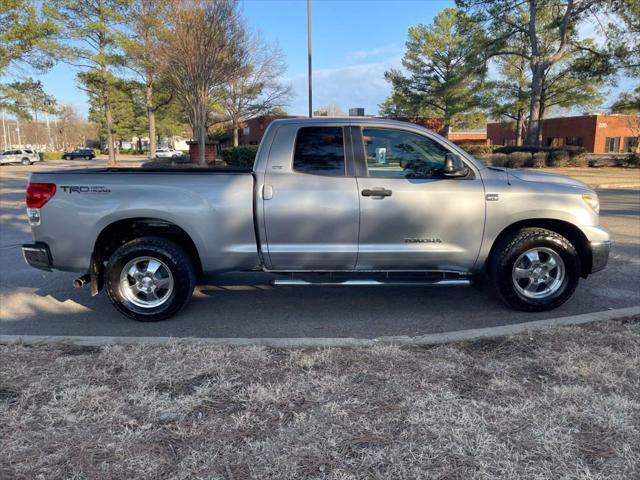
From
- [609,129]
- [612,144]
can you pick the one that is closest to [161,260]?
[609,129]

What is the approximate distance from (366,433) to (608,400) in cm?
159

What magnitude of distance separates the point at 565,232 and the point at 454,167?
1438 millimetres

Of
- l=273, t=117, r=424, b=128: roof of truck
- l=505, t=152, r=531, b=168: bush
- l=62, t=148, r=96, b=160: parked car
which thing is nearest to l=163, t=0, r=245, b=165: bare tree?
l=505, t=152, r=531, b=168: bush

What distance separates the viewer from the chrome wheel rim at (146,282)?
478 cm

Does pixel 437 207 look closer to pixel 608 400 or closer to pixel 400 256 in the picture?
pixel 400 256

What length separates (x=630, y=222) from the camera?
33.2 feet

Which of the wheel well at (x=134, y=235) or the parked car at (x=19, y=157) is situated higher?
the parked car at (x=19, y=157)

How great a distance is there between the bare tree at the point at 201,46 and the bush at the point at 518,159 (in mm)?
15099

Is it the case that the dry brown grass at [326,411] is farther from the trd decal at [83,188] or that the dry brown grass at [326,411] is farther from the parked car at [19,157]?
the parked car at [19,157]

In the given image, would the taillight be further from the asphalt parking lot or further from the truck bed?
the asphalt parking lot

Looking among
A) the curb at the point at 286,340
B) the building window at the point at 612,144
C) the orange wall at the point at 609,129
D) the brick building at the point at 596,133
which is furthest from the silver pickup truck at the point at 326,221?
the building window at the point at 612,144

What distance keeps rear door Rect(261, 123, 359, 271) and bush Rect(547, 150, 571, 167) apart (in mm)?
26601

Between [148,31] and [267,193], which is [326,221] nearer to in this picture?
[267,193]

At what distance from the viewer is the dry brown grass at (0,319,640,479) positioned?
8.31ft
